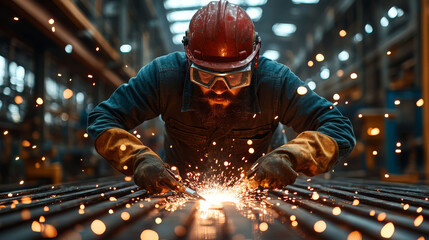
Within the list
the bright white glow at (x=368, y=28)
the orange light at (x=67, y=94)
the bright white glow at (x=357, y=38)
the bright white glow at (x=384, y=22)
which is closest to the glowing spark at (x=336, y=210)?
the orange light at (x=67, y=94)

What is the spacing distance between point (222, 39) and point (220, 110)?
16.1 inches

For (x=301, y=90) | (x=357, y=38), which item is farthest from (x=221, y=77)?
(x=357, y=38)

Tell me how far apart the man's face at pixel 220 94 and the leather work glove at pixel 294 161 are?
37 cm

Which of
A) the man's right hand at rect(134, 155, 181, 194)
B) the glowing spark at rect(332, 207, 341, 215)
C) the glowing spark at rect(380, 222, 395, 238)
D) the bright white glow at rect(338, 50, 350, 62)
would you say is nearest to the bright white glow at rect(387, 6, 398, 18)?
the bright white glow at rect(338, 50, 350, 62)

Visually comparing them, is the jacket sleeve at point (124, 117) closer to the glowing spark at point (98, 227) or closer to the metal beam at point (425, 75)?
the glowing spark at point (98, 227)

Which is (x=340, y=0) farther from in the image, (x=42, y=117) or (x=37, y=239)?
(x=37, y=239)

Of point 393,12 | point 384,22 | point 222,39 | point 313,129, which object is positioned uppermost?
point 393,12

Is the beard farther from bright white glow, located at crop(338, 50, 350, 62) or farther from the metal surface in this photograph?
bright white glow, located at crop(338, 50, 350, 62)

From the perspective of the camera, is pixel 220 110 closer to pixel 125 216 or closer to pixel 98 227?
pixel 125 216

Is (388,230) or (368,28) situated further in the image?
(368,28)

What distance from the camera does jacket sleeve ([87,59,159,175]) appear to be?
6.05 feet

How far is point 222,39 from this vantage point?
1846mm

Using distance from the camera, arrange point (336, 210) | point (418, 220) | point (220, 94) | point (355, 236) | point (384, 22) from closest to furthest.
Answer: point (355, 236) → point (418, 220) → point (336, 210) → point (220, 94) → point (384, 22)

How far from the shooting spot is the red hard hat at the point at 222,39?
1.84m
